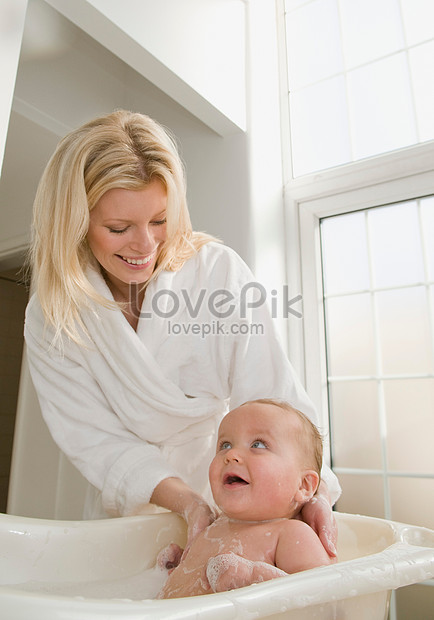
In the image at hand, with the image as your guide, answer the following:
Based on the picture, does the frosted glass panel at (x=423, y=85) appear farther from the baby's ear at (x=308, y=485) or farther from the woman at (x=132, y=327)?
the baby's ear at (x=308, y=485)

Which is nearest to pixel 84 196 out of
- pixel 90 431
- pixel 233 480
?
pixel 90 431

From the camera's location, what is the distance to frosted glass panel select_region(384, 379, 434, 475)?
5.07 feet

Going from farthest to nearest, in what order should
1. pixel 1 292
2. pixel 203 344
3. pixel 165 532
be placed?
pixel 1 292, pixel 203 344, pixel 165 532

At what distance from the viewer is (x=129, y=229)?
112cm

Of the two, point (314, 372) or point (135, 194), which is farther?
point (314, 372)

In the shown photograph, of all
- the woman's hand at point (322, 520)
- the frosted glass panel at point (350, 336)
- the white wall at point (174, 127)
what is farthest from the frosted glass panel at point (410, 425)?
the woman's hand at point (322, 520)

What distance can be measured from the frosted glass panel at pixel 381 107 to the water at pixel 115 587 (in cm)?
154

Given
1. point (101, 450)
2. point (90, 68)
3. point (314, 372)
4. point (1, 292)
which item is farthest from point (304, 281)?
point (1, 292)

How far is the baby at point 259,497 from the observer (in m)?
0.73

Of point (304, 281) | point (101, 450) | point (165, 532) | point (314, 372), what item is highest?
point (304, 281)

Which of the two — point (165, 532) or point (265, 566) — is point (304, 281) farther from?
point (265, 566)

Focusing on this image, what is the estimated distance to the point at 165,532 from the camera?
37.9 inches

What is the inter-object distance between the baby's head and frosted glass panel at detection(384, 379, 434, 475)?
802mm

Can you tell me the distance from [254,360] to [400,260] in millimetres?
832
